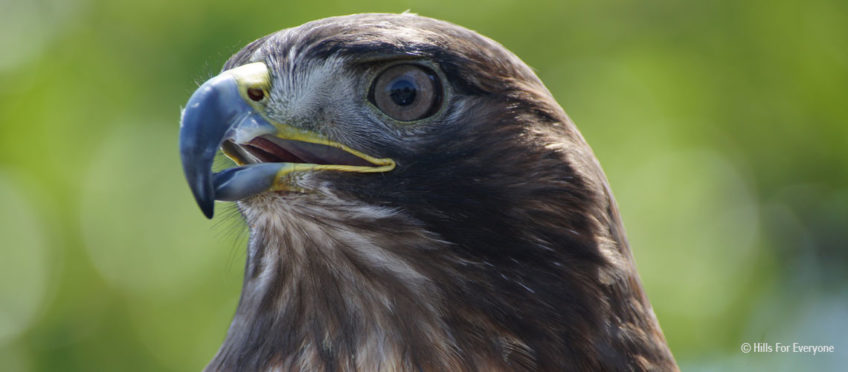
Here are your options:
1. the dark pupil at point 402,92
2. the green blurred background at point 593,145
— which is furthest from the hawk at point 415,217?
the green blurred background at point 593,145

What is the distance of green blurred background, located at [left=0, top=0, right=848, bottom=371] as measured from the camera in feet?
23.0

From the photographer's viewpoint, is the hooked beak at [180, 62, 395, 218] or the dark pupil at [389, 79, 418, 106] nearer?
the hooked beak at [180, 62, 395, 218]

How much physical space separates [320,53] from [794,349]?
15.7 feet

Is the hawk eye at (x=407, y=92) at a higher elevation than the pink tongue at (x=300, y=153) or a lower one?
higher

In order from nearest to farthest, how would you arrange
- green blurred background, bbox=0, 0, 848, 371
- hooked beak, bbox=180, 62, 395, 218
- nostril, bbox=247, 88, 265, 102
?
hooked beak, bbox=180, 62, 395, 218
nostril, bbox=247, 88, 265, 102
green blurred background, bbox=0, 0, 848, 371

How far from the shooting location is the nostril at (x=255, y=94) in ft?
9.45

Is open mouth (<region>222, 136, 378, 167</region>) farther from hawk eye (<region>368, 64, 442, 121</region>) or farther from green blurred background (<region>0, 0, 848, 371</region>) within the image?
green blurred background (<region>0, 0, 848, 371</region>)

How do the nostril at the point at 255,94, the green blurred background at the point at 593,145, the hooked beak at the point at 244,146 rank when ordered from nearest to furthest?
the hooked beak at the point at 244,146 < the nostril at the point at 255,94 < the green blurred background at the point at 593,145

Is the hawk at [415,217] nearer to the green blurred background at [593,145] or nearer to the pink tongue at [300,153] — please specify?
the pink tongue at [300,153]

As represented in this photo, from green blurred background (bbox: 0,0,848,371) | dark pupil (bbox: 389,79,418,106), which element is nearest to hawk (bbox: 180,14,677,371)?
dark pupil (bbox: 389,79,418,106)

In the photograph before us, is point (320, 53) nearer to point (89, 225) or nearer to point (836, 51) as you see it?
point (89, 225)

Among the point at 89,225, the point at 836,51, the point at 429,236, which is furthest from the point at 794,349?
the point at 89,225

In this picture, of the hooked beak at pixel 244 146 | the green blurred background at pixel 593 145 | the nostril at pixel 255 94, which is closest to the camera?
the hooked beak at pixel 244 146

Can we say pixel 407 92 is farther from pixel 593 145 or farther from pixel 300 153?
pixel 593 145
